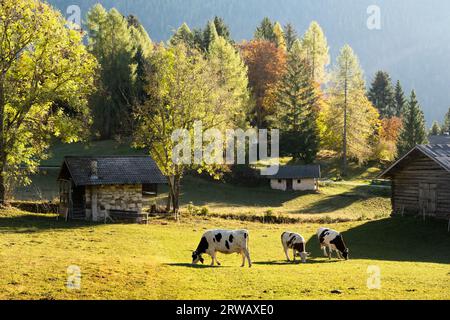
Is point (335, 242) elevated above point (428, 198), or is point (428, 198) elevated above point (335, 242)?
point (428, 198)

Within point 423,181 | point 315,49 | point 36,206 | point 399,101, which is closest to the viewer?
point 423,181

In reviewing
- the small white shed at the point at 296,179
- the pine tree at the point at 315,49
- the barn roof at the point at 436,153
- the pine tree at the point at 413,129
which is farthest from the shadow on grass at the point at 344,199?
the pine tree at the point at 315,49

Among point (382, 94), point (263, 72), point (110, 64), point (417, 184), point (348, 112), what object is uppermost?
point (382, 94)

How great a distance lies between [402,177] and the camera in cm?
3888

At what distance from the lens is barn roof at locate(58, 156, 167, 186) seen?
3900 centimetres

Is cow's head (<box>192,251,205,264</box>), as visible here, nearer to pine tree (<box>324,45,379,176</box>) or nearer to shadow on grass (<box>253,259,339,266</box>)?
shadow on grass (<box>253,259,339,266</box>)

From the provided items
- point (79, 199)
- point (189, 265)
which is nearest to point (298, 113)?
point (79, 199)

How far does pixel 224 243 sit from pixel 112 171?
19.8 meters

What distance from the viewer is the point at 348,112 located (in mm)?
78812

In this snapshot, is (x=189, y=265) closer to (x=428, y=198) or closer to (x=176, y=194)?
(x=428, y=198)

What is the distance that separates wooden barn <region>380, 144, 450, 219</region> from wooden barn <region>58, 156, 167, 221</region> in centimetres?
1767

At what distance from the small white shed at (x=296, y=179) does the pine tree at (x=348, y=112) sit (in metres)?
12.2

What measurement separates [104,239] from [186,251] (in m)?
5.41

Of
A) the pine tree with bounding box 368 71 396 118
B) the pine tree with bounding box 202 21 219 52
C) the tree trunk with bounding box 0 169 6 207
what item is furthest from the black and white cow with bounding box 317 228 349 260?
the pine tree with bounding box 368 71 396 118
